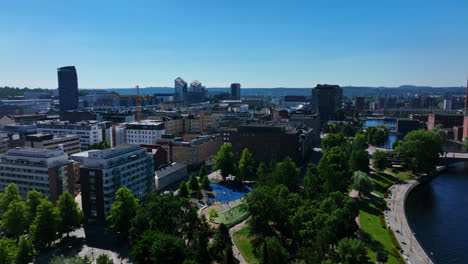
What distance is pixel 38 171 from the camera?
213 feet

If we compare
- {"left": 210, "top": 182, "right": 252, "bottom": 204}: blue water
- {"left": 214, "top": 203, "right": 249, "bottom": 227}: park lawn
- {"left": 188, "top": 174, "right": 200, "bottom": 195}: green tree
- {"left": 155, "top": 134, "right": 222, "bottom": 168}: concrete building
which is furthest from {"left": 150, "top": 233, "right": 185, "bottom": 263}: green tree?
{"left": 155, "top": 134, "right": 222, "bottom": 168}: concrete building

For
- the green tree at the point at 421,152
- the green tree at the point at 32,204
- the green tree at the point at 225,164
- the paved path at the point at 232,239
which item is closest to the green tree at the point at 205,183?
the green tree at the point at 225,164

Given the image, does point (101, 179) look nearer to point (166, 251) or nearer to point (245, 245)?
point (166, 251)

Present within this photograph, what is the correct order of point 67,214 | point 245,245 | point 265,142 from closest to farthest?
1. point 245,245
2. point 67,214
3. point 265,142

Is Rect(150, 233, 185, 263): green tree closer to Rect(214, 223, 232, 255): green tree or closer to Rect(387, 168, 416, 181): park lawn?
Rect(214, 223, 232, 255): green tree

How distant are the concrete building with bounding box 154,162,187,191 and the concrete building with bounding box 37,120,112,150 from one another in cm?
4676

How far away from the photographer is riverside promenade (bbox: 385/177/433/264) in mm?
50688

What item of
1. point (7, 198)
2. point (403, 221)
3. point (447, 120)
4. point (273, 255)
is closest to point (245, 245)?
point (273, 255)

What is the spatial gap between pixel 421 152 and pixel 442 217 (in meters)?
33.5

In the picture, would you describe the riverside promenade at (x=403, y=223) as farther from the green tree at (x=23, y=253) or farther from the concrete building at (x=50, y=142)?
the concrete building at (x=50, y=142)

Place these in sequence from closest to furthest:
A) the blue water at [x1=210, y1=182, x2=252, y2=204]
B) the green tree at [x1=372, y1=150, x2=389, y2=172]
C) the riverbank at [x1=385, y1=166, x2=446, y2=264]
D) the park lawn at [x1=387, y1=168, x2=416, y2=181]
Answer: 1. the riverbank at [x1=385, y1=166, x2=446, y2=264]
2. the blue water at [x1=210, y1=182, x2=252, y2=204]
3. the green tree at [x1=372, y1=150, x2=389, y2=172]
4. the park lawn at [x1=387, y1=168, x2=416, y2=181]

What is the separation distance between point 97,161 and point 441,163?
106914mm

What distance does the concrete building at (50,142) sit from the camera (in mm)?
95125

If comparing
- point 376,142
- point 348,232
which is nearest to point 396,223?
point 348,232
